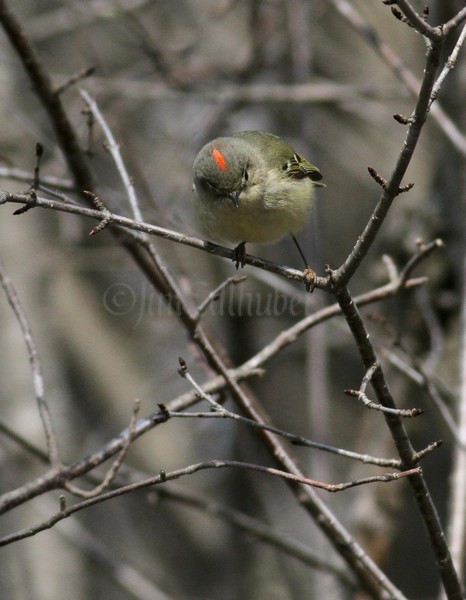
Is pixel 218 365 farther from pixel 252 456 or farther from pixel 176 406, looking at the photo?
pixel 252 456

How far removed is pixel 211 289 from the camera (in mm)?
5672

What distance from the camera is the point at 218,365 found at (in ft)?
8.08

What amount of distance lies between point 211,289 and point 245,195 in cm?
253

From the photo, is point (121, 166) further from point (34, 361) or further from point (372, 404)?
point (372, 404)

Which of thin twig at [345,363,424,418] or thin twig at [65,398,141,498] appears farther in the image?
thin twig at [65,398,141,498]

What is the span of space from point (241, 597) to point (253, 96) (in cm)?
365

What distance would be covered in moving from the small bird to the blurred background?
1.32m

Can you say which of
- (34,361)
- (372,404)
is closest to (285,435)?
(372,404)

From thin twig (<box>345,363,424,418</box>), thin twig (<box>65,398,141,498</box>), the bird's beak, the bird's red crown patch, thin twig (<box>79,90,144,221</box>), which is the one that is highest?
the bird's red crown patch

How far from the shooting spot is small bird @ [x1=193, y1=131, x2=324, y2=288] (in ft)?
10.2

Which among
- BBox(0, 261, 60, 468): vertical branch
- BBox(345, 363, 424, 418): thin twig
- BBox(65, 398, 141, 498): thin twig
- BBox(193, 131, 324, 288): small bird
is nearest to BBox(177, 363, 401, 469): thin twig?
BBox(345, 363, 424, 418): thin twig

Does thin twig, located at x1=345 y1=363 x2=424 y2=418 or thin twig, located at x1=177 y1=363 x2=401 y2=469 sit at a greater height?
thin twig, located at x1=345 y1=363 x2=424 y2=418

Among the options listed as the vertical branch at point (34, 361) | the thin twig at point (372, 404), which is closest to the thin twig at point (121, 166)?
the vertical branch at point (34, 361)

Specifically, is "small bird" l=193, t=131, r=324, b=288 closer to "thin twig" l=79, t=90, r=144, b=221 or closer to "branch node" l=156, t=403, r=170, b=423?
"thin twig" l=79, t=90, r=144, b=221
